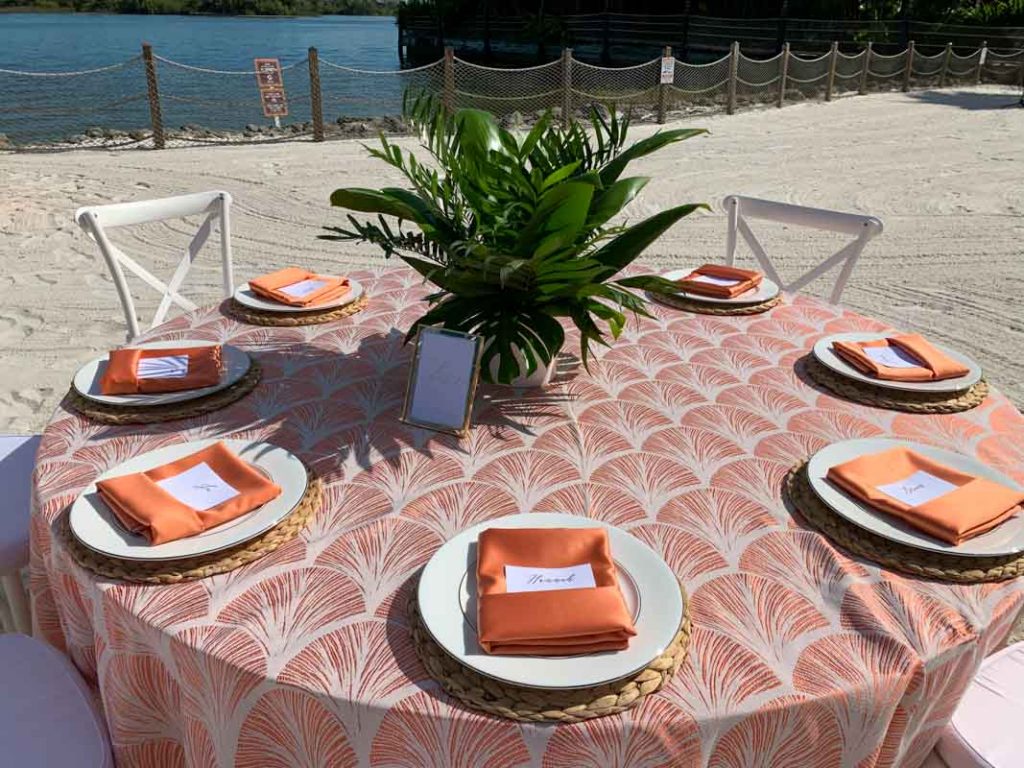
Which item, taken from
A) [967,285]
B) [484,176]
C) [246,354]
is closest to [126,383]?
[246,354]

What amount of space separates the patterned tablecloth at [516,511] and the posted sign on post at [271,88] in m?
8.69

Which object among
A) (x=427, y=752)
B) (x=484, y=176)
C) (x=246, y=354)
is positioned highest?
(x=484, y=176)

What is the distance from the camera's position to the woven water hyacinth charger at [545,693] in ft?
2.63

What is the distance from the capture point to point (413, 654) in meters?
0.88

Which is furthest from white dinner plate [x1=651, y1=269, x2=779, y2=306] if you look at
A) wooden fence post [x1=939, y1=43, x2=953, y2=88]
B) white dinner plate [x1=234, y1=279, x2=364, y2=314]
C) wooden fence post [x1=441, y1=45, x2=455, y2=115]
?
wooden fence post [x1=939, y1=43, x2=953, y2=88]

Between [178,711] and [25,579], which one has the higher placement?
[178,711]

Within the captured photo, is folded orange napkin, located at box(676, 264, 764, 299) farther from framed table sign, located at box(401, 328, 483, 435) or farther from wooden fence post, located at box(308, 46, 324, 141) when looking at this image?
wooden fence post, located at box(308, 46, 324, 141)

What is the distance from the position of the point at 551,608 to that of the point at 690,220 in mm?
→ 5448

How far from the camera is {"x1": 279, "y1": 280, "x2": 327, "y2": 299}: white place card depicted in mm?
1911

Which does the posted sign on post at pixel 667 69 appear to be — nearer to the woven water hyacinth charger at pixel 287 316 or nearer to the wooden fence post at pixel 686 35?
the woven water hyacinth charger at pixel 287 316

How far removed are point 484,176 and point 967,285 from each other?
4.31 metres

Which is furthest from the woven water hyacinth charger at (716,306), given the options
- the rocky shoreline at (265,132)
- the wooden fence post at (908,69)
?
the wooden fence post at (908,69)

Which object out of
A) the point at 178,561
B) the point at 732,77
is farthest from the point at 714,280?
the point at 732,77

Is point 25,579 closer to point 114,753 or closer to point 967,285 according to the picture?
point 114,753
